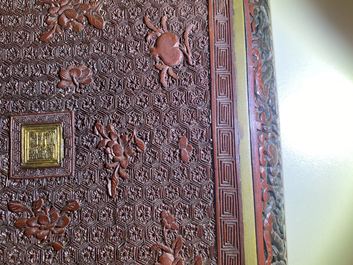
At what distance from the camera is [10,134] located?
3.83 ft

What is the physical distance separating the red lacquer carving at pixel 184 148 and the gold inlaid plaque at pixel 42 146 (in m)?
0.31

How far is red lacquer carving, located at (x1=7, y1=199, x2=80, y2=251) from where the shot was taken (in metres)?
1.11

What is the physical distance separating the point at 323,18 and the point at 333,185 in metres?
0.50

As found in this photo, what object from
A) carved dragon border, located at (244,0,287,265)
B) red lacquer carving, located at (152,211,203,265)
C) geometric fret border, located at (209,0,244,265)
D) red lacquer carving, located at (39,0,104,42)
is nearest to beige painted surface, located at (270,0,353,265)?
carved dragon border, located at (244,0,287,265)

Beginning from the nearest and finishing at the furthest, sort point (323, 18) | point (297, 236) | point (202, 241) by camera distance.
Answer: point (202, 241), point (297, 236), point (323, 18)

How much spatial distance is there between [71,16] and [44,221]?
55 cm

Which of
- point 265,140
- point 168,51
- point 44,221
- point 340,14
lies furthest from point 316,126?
point 44,221

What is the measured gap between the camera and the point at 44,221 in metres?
1.12

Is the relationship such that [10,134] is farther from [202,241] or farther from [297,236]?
[297,236]

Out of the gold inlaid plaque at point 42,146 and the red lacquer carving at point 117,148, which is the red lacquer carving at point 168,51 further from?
the gold inlaid plaque at point 42,146

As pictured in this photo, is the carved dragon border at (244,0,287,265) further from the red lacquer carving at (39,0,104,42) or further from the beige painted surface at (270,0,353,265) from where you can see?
the red lacquer carving at (39,0,104,42)

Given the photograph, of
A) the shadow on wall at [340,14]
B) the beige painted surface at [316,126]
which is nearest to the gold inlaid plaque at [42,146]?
the beige painted surface at [316,126]

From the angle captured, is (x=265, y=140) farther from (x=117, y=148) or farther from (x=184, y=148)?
(x=117, y=148)

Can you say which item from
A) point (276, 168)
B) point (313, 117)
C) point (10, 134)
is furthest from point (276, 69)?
point (10, 134)
